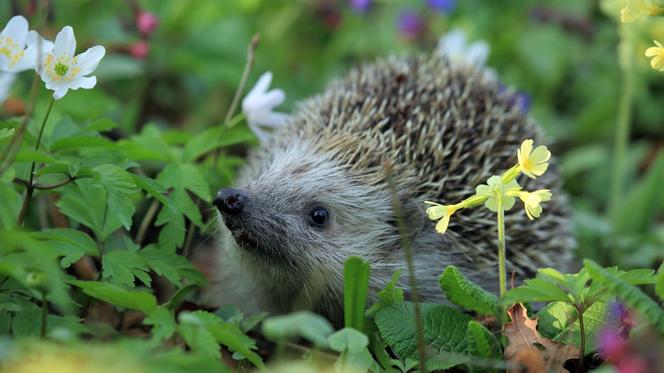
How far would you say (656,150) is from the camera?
504 centimetres

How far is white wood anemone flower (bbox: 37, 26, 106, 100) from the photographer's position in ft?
7.18

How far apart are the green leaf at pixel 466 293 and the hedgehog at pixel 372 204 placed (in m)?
0.58

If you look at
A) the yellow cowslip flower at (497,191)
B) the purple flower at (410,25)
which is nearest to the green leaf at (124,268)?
the yellow cowslip flower at (497,191)

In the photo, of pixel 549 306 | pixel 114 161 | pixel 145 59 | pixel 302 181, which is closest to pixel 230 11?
pixel 145 59

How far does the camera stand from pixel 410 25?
5125mm

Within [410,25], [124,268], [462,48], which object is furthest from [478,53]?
[124,268]

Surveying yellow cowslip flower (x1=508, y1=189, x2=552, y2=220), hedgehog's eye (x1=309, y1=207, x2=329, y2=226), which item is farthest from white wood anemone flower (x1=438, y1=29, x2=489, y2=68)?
yellow cowslip flower (x1=508, y1=189, x2=552, y2=220)

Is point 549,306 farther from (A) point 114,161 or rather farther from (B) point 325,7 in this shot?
(B) point 325,7

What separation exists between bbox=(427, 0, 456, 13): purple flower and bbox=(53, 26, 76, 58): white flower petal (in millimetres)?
3209

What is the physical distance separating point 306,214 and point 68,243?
89cm

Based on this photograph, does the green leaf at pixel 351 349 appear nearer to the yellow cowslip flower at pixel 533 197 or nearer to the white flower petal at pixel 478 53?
the yellow cowslip flower at pixel 533 197

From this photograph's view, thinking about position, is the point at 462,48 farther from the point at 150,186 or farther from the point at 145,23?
the point at 150,186

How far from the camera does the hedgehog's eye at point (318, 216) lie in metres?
2.83

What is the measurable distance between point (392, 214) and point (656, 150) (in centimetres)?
282
